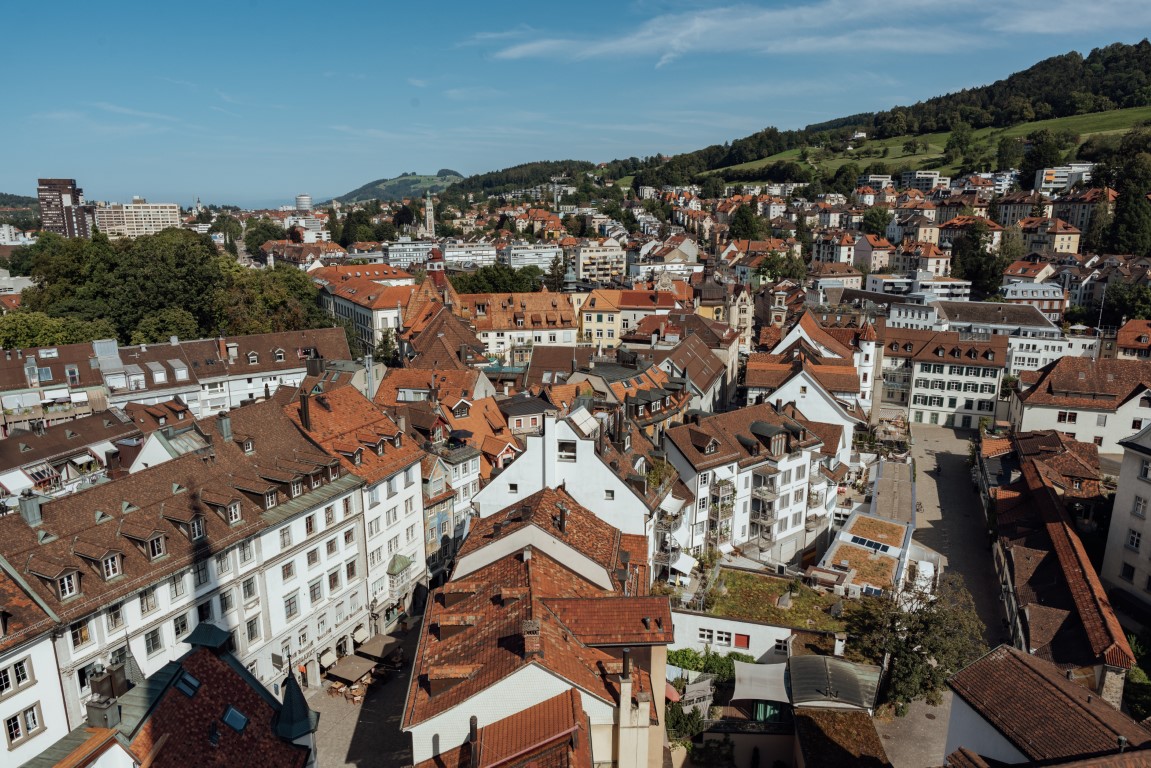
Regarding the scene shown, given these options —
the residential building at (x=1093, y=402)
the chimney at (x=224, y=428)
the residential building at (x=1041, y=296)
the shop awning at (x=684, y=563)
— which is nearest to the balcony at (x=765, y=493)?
the shop awning at (x=684, y=563)

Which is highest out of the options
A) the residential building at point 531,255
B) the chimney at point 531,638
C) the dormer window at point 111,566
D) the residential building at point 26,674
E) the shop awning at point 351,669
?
the residential building at point 531,255

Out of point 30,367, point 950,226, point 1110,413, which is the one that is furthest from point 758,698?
point 950,226

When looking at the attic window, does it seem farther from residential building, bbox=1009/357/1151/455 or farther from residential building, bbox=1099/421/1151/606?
residential building, bbox=1009/357/1151/455

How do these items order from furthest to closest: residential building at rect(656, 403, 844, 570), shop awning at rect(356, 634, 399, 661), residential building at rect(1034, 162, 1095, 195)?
residential building at rect(1034, 162, 1095, 195)
residential building at rect(656, 403, 844, 570)
shop awning at rect(356, 634, 399, 661)

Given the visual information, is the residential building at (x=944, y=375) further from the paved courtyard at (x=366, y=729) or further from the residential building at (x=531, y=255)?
the residential building at (x=531, y=255)

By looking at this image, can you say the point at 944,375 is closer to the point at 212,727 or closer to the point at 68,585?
the point at 212,727

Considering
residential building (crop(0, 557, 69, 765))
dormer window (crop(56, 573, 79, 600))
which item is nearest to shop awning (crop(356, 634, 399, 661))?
residential building (crop(0, 557, 69, 765))

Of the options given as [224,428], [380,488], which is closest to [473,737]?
[380,488]
